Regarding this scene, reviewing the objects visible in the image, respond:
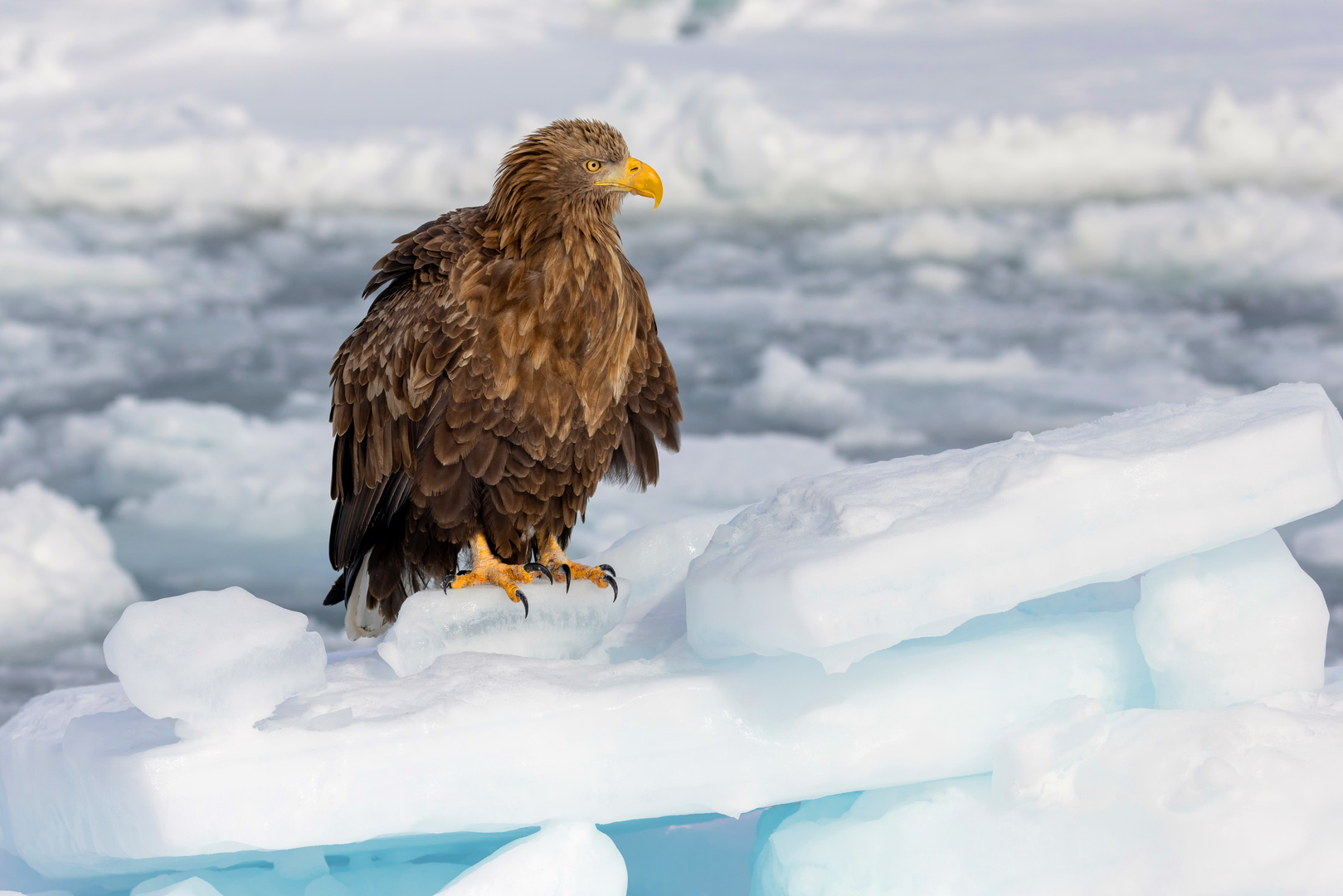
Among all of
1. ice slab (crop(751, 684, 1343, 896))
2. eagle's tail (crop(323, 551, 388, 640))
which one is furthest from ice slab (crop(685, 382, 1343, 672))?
eagle's tail (crop(323, 551, 388, 640))

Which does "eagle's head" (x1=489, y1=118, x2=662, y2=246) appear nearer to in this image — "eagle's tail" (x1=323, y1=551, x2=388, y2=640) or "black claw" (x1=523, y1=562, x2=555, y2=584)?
"black claw" (x1=523, y1=562, x2=555, y2=584)

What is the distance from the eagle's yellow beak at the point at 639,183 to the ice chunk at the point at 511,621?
1.48 m

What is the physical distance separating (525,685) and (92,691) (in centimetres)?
176

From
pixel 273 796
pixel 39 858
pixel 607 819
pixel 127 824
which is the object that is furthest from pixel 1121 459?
pixel 39 858

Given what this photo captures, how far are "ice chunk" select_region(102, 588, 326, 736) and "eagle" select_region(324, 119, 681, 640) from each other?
111 centimetres

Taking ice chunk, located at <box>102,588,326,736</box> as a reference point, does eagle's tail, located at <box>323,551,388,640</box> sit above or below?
above

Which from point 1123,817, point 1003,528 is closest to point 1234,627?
point 1123,817

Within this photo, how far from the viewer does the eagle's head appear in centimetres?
453

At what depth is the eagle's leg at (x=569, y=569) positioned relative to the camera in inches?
183

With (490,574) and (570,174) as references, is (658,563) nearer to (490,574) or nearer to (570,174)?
(490,574)

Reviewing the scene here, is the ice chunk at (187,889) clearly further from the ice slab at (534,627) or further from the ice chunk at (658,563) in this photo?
the ice chunk at (658,563)

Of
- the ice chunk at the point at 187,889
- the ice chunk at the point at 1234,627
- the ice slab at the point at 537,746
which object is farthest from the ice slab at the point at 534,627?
the ice chunk at the point at 1234,627

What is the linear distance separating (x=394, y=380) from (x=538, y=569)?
90 cm

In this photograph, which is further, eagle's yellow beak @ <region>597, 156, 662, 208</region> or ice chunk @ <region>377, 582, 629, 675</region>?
eagle's yellow beak @ <region>597, 156, 662, 208</region>
